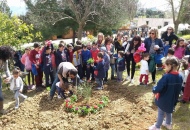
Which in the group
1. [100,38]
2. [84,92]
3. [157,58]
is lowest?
[84,92]

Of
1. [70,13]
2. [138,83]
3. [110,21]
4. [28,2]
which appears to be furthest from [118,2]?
[138,83]

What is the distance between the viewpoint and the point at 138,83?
Result: 24.3ft

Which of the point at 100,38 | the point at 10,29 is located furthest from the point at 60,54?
the point at 10,29

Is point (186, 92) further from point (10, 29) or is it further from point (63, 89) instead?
point (10, 29)

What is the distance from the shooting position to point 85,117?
504cm

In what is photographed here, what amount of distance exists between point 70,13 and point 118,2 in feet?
15.0

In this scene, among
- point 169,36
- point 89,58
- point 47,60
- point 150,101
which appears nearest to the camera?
point 150,101

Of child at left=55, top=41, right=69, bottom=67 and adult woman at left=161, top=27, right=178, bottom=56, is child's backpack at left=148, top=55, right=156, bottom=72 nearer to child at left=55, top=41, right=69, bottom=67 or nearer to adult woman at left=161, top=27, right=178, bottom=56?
adult woman at left=161, top=27, right=178, bottom=56

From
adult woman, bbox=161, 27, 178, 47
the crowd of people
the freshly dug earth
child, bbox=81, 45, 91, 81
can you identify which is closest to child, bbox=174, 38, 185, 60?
the crowd of people

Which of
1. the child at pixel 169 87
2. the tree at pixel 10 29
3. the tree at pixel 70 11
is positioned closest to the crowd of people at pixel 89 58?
the tree at pixel 10 29

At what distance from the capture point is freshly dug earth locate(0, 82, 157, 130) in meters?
4.64

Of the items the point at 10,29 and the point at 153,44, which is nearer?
the point at 153,44

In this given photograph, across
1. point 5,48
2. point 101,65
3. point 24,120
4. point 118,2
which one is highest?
point 118,2

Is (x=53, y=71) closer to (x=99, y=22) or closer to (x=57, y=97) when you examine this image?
(x=57, y=97)
